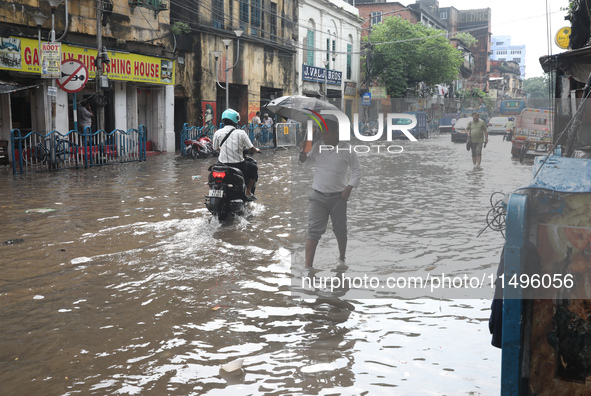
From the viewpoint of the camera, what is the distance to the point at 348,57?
45.0 m

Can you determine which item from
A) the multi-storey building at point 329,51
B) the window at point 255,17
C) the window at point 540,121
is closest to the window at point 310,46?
the multi-storey building at point 329,51

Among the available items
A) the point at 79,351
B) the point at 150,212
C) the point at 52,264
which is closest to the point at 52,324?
the point at 79,351

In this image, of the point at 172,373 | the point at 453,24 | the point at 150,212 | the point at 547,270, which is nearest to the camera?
the point at 547,270

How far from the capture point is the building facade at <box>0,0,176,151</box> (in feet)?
53.8

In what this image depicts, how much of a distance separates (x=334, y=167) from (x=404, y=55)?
45.3m

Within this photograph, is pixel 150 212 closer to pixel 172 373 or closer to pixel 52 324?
pixel 52 324

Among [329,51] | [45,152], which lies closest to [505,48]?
[329,51]

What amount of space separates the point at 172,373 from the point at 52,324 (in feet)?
4.61

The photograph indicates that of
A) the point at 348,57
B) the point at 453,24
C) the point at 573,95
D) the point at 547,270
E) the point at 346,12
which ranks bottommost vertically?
the point at 547,270

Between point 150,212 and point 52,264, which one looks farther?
point 150,212

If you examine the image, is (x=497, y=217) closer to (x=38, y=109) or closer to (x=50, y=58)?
(x=50, y=58)

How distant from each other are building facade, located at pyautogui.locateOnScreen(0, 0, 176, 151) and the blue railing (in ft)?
2.58

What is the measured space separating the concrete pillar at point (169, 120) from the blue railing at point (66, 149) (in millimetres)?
5180

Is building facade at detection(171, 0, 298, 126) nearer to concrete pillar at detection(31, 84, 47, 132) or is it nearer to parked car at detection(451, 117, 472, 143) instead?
concrete pillar at detection(31, 84, 47, 132)
